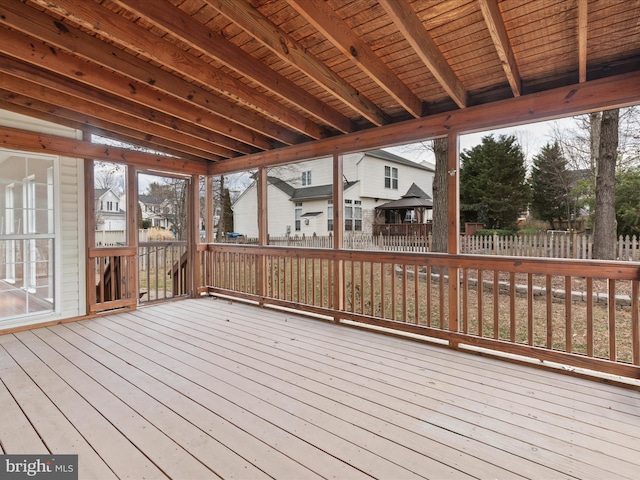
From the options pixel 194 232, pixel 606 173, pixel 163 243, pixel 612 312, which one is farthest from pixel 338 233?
pixel 606 173

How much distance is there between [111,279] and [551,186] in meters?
6.03

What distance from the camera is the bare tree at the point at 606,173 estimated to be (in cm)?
345

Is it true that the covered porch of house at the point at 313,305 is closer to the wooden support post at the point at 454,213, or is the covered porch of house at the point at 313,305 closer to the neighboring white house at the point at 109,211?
the wooden support post at the point at 454,213

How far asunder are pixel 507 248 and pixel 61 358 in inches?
175

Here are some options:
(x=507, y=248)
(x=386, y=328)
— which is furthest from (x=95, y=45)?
(x=507, y=248)

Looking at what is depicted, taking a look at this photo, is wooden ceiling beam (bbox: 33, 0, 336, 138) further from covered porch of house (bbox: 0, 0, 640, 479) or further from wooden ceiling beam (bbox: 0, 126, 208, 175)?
wooden ceiling beam (bbox: 0, 126, 208, 175)

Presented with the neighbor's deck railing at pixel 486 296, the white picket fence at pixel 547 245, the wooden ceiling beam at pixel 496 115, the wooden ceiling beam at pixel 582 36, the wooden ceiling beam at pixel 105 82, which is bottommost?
the neighbor's deck railing at pixel 486 296

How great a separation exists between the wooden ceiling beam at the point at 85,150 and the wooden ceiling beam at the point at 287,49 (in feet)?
10.8

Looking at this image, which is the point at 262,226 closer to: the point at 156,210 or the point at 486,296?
the point at 156,210

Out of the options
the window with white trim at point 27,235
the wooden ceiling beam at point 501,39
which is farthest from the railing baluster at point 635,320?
the window with white trim at point 27,235

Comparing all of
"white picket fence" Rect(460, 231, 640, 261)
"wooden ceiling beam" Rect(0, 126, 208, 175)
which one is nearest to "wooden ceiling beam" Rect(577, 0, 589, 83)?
"white picket fence" Rect(460, 231, 640, 261)

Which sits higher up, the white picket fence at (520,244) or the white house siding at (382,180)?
the white house siding at (382,180)

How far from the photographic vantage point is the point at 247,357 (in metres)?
3.08

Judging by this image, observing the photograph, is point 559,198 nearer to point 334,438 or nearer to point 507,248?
point 507,248
